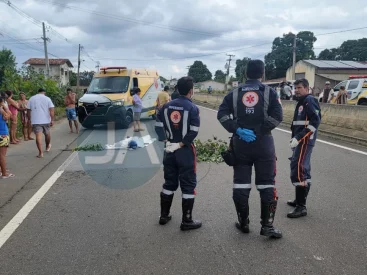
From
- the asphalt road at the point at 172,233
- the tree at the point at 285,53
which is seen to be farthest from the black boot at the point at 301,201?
the tree at the point at 285,53

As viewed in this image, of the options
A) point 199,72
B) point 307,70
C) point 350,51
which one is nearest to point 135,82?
point 307,70

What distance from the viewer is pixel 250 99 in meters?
3.85

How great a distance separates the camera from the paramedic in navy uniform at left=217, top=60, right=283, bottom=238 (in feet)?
12.6

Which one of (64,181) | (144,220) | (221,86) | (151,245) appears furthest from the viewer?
(221,86)

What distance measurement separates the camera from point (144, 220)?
447 cm

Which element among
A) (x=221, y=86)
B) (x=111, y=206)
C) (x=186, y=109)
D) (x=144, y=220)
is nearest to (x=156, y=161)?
(x=111, y=206)

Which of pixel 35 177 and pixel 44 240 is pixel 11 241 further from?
pixel 35 177

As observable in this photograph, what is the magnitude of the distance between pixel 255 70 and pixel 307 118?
1168 millimetres

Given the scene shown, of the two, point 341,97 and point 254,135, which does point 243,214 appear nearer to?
point 254,135

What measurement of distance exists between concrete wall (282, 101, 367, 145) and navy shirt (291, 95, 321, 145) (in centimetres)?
650

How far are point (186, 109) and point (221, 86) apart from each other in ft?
306

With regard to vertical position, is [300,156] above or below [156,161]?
above

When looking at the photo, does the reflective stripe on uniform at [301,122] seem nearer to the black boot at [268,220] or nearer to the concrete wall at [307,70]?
the black boot at [268,220]

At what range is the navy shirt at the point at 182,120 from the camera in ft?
13.5
